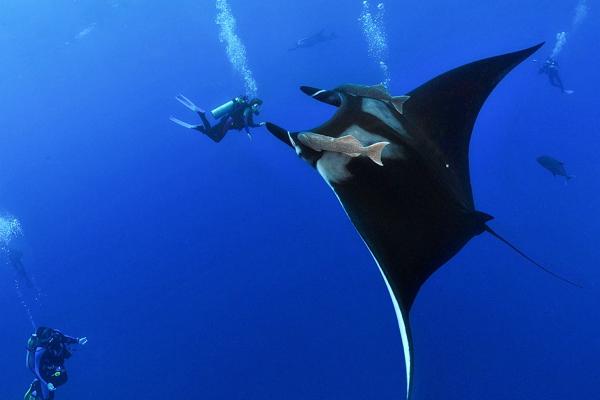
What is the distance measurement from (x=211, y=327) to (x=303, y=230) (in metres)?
6.77

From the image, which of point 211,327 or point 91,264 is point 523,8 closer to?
point 211,327

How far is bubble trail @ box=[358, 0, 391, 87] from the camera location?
30.9m

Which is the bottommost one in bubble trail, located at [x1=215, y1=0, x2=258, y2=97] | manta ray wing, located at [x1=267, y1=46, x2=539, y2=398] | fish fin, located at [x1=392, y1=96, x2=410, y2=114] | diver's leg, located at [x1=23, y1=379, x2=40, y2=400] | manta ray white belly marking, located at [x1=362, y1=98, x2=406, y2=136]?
manta ray wing, located at [x1=267, y1=46, x2=539, y2=398]

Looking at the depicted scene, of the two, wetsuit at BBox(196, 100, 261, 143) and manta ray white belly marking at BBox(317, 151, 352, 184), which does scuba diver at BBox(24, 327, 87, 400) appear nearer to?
wetsuit at BBox(196, 100, 261, 143)

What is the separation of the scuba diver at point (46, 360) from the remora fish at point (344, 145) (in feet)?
26.9

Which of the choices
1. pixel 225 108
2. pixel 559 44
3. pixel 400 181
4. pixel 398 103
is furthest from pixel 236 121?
pixel 559 44

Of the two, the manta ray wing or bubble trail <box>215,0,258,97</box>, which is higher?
bubble trail <box>215,0,258,97</box>

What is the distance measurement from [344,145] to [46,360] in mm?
8892

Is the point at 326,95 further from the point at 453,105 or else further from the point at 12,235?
the point at 12,235

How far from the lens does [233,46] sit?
38906 millimetres

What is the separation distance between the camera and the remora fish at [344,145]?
6.03 ft

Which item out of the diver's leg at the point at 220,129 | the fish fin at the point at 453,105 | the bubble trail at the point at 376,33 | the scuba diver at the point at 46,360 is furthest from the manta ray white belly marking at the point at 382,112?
the bubble trail at the point at 376,33

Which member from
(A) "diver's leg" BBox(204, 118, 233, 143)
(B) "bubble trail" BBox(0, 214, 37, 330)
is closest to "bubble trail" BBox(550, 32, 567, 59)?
(A) "diver's leg" BBox(204, 118, 233, 143)

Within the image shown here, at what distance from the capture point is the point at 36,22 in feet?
170
